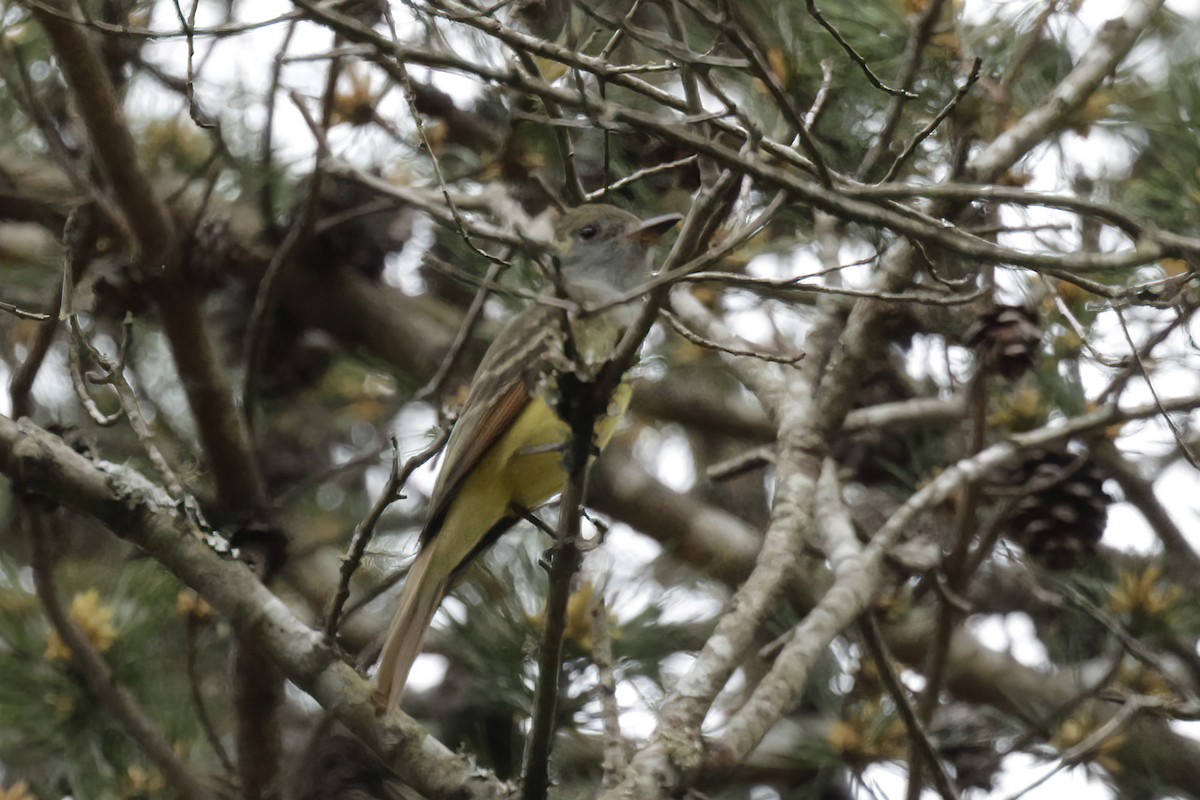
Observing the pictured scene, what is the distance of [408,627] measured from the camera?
11.6 ft

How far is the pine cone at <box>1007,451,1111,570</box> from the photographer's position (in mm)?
4746

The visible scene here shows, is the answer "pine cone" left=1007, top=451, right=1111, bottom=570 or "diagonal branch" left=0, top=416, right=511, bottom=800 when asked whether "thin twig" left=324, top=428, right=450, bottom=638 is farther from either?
"pine cone" left=1007, top=451, right=1111, bottom=570

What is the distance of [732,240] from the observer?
91.7 inches

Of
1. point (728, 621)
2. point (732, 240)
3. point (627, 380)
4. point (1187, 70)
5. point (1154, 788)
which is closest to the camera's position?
point (732, 240)

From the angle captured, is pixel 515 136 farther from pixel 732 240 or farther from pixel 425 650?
pixel 732 240

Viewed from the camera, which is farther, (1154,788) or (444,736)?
(1154,788)

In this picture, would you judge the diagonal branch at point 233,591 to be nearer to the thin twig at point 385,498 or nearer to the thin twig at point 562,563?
the thin twig at point 385,498

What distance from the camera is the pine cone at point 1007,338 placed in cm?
431

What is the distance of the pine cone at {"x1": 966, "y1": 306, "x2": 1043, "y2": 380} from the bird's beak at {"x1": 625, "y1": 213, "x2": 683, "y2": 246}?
1061 millimetres

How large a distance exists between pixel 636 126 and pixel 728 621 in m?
1.50

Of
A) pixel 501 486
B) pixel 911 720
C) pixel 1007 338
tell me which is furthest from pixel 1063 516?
pixel 501 486

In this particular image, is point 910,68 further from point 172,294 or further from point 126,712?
point 126,712

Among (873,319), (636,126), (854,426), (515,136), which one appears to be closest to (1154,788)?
(854,426)

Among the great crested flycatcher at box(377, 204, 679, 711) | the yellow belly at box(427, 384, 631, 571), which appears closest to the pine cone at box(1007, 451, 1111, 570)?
the great crested flycatcher at box(377, 204, 679, 711)
